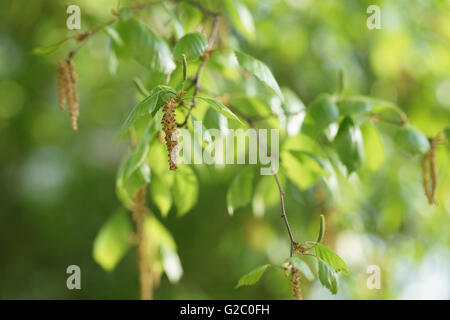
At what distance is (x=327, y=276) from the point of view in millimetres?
857

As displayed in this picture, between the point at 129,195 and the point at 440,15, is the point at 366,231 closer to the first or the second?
the point at 440,15

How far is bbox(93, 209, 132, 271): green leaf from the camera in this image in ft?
5.07

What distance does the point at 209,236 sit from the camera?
2871 mm

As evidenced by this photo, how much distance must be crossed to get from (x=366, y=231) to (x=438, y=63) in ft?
2.85

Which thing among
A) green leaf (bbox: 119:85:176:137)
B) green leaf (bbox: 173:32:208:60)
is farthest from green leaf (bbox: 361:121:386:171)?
green leaf (bbox: 119:85:176:137)

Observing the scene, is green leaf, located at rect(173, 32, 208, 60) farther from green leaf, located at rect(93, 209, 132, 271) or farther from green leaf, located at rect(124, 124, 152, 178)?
green leaf, located at rect(93, 209, 132, 271)

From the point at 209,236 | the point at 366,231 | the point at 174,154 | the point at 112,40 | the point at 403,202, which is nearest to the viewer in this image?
the point at 174,154

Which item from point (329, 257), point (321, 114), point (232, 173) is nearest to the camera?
point (329, 257)

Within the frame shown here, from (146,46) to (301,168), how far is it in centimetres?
49

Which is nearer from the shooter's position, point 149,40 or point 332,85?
point 149,40

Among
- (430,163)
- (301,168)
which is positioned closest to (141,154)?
(301,168)

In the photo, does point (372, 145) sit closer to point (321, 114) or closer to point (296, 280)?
point (321, 114)

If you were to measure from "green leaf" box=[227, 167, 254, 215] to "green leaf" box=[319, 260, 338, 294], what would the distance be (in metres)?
0.34

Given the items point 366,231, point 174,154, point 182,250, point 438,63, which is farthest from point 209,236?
point 174,154
